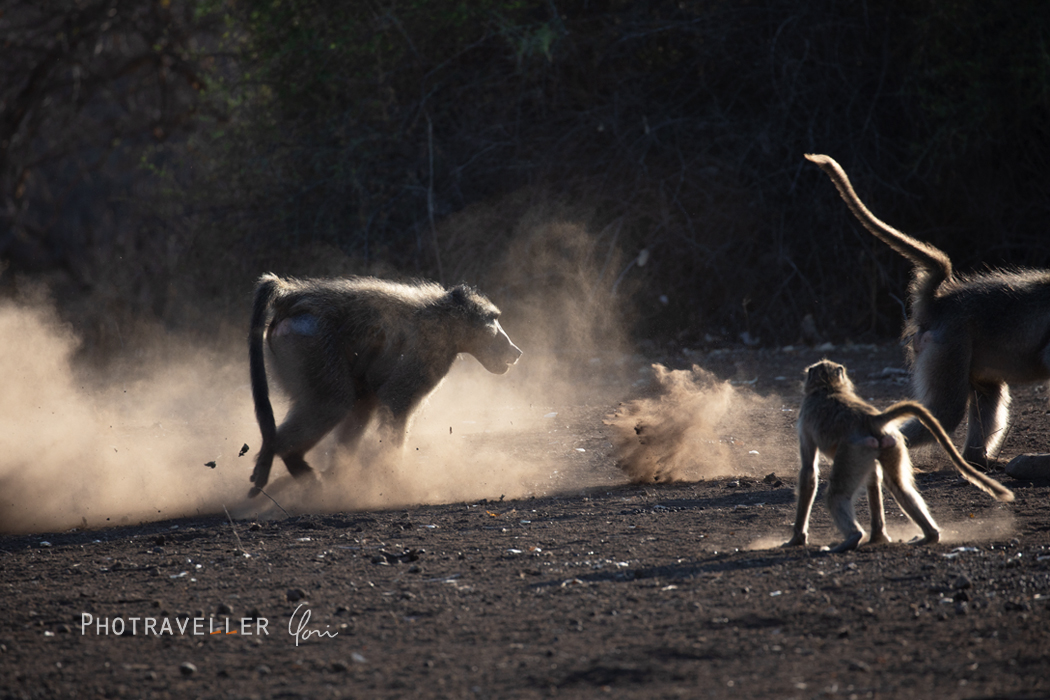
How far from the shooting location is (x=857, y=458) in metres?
4.53

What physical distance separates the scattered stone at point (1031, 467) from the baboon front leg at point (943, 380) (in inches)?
17.0

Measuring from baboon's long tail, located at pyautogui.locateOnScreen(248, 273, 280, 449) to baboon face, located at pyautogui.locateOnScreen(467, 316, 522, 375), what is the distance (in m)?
1.47

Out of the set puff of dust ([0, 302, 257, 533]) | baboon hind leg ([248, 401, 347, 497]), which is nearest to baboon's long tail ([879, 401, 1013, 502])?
baboon hind leg ([248, 401, 347, 497])

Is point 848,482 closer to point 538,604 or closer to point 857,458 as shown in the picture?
point 857,458

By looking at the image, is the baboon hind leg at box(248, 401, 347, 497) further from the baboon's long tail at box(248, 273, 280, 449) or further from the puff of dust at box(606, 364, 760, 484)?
the puff of dust at box(606, 364, 760, 484)

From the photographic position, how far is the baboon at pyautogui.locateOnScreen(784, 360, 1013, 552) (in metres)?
4.49

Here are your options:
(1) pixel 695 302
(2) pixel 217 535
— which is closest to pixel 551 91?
(1) pixel 695 302

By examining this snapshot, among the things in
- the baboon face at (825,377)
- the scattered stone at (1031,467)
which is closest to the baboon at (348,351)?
the baboon face at (825,377)

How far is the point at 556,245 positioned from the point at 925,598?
9303mm

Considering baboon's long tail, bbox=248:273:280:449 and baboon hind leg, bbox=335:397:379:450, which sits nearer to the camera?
baboon's long tail, bbox=248:273:280:449

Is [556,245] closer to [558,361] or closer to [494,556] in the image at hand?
[558,361]

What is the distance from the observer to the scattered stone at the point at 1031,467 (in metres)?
6.02

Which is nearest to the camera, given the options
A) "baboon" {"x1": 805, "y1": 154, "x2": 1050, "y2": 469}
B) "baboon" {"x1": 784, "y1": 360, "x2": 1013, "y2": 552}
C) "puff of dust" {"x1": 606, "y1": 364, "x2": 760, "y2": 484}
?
"baboon" {"x1": 784, "y1": 360, "x2": 1013, "y2": 552}
